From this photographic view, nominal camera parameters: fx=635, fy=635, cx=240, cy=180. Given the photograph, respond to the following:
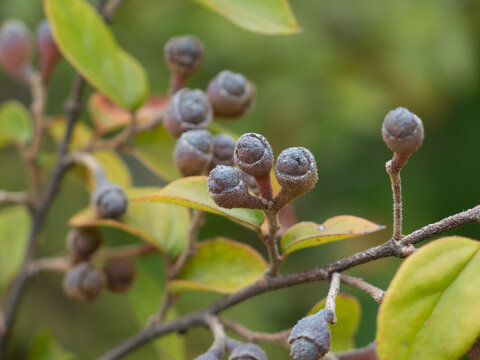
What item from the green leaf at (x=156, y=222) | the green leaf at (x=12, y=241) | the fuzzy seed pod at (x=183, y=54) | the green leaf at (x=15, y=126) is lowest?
the green leaf at (x=12, y=241)

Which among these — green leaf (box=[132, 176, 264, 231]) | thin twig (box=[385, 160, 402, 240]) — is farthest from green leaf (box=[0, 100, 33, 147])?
thin twig (box=[385, 160, 402, 240])

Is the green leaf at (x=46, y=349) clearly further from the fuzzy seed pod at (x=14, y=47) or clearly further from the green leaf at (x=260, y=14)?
the green leaf at (x=260, y=14)

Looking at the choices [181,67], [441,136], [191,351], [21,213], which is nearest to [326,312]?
[181,67]

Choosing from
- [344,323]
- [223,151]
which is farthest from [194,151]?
[344,323]

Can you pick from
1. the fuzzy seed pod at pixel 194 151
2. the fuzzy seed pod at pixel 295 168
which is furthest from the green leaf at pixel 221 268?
the fuzzy seed pod at pixel 295 168

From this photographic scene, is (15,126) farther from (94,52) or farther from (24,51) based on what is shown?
(94,52)

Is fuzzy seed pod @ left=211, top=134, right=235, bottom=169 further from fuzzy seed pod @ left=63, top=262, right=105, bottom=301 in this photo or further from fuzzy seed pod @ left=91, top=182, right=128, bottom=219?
fuzzy seed pod @ left=63, top=262, right=105, bottom=301
